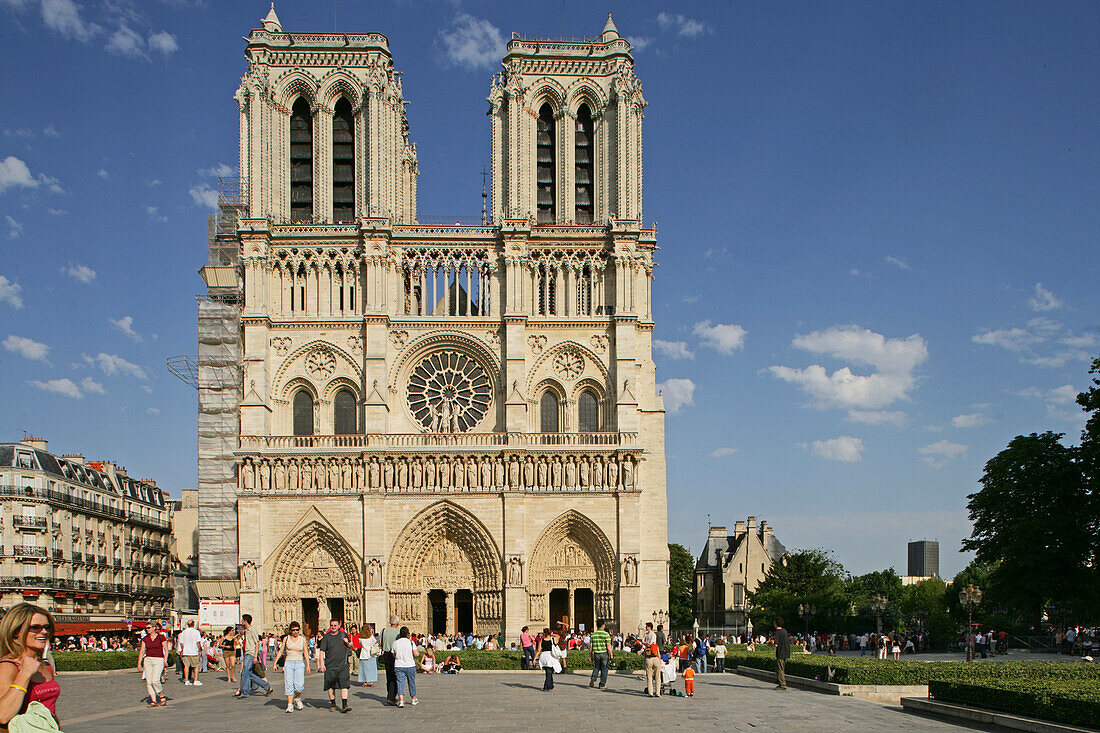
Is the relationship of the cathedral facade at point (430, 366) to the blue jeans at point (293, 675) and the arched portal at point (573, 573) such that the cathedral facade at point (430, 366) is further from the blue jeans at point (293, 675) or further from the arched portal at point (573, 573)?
the blue jeans at point (293, 675)

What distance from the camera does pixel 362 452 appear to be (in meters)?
42.2

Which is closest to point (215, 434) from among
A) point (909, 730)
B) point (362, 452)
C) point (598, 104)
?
point (362, 452)

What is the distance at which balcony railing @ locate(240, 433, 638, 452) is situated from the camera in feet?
139

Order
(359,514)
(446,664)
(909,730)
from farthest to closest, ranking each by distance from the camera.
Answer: (359,514) < (446,664) < (909,730)

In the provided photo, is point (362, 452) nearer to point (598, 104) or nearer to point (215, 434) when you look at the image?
point (215, 434)

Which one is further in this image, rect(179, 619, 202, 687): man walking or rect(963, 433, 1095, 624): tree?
rect(963, 433, 1095, 624): tree

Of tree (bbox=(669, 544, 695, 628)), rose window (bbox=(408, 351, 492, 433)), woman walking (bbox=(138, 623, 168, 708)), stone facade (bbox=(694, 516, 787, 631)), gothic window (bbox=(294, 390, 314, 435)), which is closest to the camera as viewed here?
woman walking (bbox=(138, 623, 168, 708))

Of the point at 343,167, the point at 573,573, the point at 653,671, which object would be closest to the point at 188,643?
the point at 653,671

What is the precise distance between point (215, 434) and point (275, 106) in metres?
14.6

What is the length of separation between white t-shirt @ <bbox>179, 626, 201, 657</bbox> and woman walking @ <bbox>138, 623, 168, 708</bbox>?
4552 mm

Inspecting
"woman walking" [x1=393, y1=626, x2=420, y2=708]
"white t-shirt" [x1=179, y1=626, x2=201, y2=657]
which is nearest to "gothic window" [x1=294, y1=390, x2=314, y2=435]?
"white t-shirt" [x1=179, y1=626, x2=201, y2=657]

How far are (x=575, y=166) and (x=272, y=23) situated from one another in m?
15.0

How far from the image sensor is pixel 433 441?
42875 mm

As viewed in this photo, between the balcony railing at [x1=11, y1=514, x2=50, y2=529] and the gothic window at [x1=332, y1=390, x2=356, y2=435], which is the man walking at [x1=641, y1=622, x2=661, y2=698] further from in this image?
the balcony railing at [x1=11, y1=514, x2=50, y2=529]
